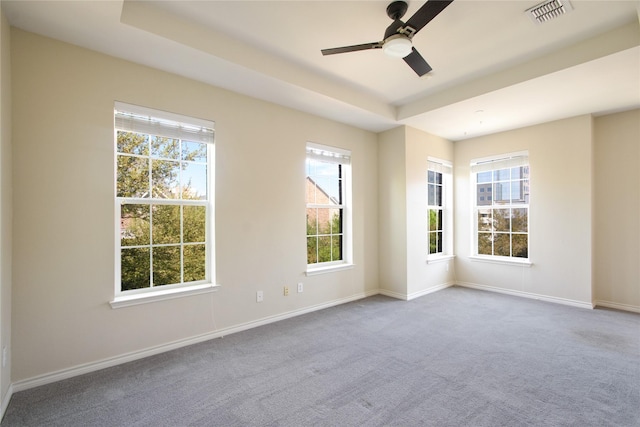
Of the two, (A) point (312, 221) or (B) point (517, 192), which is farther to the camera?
(B) point (517, 192)

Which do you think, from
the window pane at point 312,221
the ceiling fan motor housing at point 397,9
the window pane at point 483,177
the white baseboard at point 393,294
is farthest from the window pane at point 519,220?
the ceiling fan motor housing at point 397,9

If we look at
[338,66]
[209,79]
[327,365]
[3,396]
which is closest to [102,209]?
[3,396]

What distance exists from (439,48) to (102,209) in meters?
3.35

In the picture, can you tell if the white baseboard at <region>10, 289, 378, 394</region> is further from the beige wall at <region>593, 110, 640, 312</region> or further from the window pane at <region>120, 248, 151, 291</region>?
the beige wall at <region>593, 110, 640, 312</region>

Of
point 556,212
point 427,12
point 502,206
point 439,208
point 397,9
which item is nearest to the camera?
point 427,12

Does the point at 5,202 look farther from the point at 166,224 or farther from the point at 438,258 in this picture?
the point at 438,258

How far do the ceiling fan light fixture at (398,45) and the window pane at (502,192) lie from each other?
11.8ft

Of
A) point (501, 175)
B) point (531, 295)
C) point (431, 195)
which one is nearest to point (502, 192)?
point (501, 175)

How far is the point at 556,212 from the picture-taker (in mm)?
4277

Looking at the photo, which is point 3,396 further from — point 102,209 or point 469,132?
point 469,132

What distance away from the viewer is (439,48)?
2.84 m

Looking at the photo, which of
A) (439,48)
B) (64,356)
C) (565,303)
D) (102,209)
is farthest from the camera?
(565,303)

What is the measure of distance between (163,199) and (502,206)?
494 cm

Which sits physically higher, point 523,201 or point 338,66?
point 338,66
